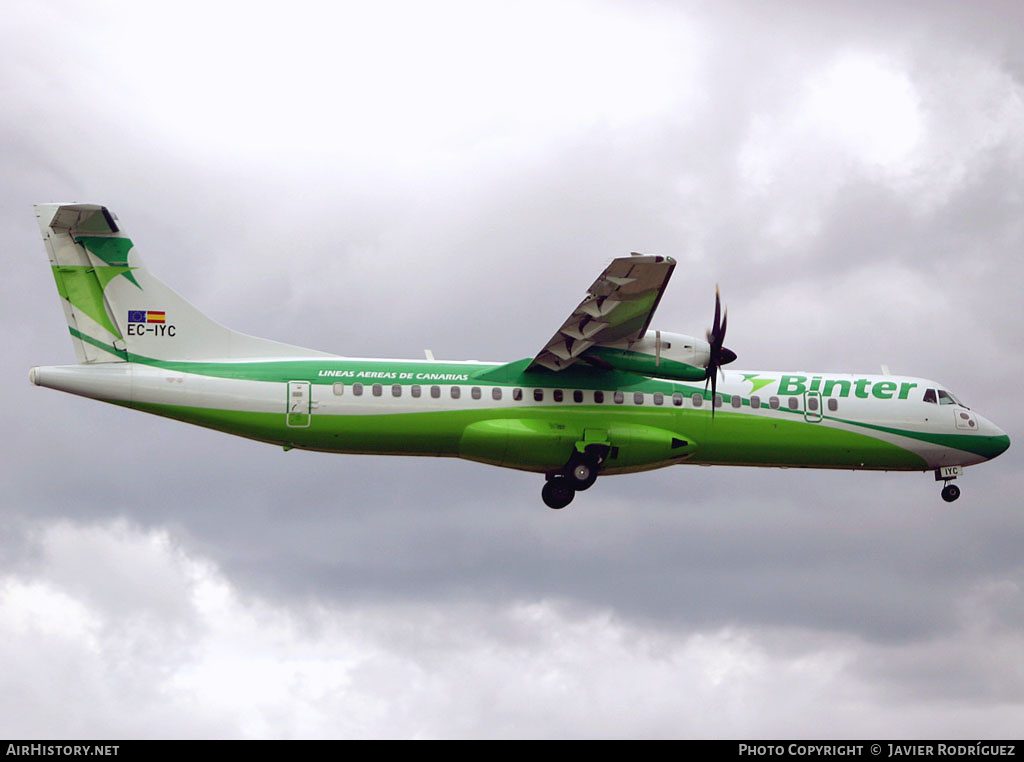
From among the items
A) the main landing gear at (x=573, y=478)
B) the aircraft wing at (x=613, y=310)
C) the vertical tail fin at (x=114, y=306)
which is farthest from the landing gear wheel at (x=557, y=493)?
the vertical tail fin at (x=114, y=306)

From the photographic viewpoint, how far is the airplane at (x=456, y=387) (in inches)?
1410

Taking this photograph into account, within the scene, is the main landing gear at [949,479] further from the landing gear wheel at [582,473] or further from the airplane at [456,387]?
the landing gear wheel at [582,473]

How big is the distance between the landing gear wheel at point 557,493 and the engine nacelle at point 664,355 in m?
4.03

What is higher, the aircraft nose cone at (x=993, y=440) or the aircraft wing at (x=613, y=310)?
the aircraft wing at (x=613, y=310)

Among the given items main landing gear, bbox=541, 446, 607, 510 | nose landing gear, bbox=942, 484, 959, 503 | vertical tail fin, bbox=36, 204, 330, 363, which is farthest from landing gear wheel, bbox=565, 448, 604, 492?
nose landing gear, bbox=942, 484, 959, 503

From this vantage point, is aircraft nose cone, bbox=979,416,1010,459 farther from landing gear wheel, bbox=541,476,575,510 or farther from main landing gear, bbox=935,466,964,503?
landing gear wheel, bbox=541,476,575,510

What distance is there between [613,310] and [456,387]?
4814mm

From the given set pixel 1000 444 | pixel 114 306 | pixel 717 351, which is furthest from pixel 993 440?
pixel 114 306

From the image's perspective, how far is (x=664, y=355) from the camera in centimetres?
3662

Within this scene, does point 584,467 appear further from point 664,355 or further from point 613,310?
point 613,310

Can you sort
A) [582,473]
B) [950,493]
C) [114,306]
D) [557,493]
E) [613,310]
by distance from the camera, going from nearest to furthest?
[613,310]
[114,306]
[582,473]
[557,493]
[950,493]

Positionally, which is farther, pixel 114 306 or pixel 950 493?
pixel 950 493
